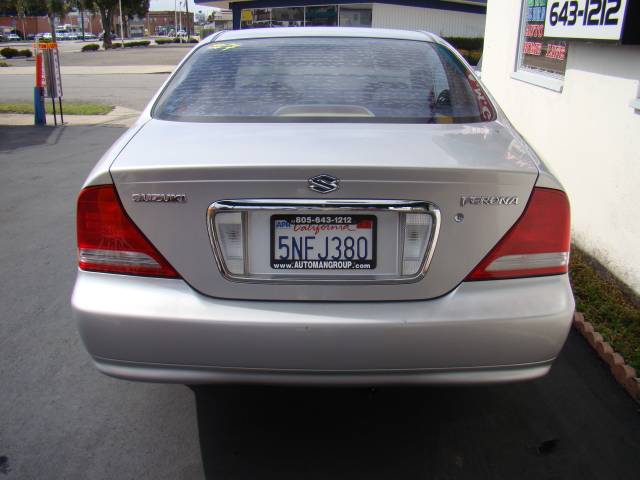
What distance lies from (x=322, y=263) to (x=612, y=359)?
1972 mm

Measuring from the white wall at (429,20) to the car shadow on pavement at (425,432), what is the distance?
33.2m

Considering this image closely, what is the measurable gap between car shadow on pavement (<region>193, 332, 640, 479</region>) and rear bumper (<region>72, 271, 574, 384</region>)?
49 cm

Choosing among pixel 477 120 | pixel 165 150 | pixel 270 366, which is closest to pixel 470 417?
pixel 270 366

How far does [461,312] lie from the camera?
219 cm

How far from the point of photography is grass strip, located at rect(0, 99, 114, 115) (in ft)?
47.2

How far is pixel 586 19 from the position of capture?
4.80m

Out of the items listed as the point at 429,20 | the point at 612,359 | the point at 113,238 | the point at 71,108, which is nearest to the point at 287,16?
the point at 429,20

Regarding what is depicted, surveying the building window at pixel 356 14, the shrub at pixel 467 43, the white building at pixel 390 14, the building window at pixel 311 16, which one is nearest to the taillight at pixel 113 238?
the building window at pixel 311 16

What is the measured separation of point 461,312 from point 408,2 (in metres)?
35.1

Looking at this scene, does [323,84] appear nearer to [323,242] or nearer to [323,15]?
[323,242]

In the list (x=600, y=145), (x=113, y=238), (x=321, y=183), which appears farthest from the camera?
(x=600, y=145)

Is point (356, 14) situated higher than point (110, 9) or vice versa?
point (110, 9)

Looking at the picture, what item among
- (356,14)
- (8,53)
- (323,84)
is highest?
(356,14)

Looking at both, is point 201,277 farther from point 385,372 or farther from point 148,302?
point 385,372
